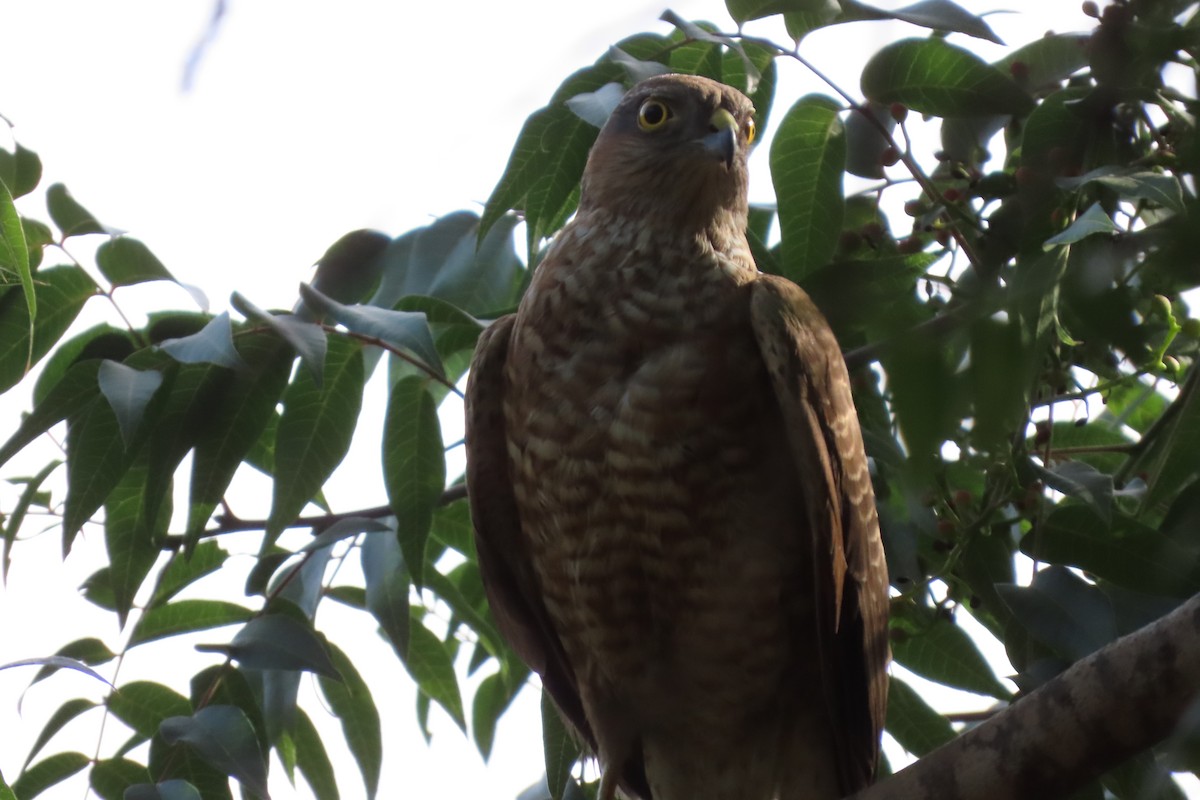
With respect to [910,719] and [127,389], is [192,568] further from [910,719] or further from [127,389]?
[910,719]

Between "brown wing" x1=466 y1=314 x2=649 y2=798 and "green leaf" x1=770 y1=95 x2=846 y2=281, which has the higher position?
"green leaf" x1=770 y1=95 x2=846 y2=281

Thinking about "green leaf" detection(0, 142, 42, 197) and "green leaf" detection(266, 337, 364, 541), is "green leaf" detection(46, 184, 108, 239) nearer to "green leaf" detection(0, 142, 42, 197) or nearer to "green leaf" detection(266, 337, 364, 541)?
"green leaf" detection(0, 142, 42, 197)

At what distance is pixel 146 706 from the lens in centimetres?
336

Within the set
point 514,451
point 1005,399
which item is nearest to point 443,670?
point 514,451

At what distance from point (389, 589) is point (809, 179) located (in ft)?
4.87

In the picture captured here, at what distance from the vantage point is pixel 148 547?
128 inches

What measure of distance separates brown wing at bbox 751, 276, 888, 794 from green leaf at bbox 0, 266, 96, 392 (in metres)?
1.69

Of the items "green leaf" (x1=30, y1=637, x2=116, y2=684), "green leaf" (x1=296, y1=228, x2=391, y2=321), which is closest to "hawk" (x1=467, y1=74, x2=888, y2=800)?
"green leaf" (x1=296, y1=228, x2=391, y2=321)

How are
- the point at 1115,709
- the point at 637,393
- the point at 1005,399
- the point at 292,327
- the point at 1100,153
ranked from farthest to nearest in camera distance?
the point at 637,393
the point at 292,327
the point at 1100,153
the point at 1115,709
the point at 1005,399

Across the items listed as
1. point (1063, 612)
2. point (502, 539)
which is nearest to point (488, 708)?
point (502, 539)

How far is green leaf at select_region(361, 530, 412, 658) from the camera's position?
340 cm

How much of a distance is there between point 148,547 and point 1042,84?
2382 mm

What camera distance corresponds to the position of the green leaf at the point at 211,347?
2.73 metres

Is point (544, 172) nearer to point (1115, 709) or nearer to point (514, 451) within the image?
point (514, 451)
